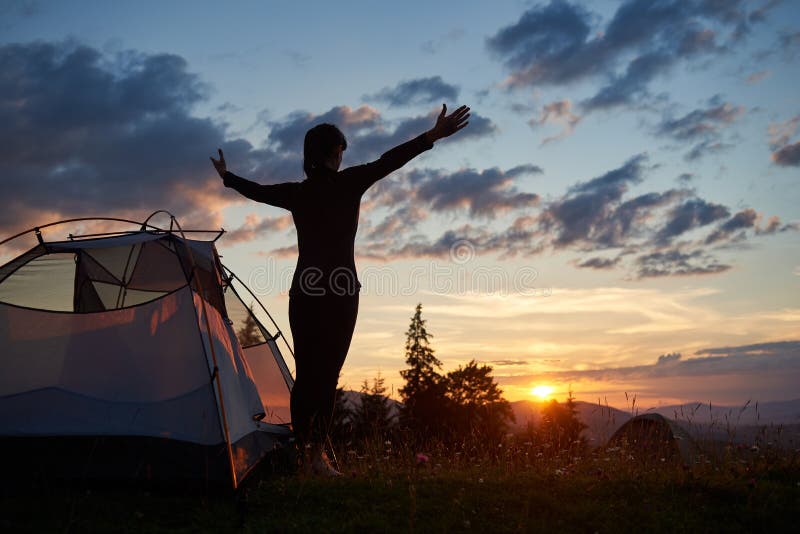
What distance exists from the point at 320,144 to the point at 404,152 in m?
0.84

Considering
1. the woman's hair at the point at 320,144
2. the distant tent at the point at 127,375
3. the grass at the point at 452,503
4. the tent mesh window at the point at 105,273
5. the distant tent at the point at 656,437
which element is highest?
the woman's hair at the point at 320,144

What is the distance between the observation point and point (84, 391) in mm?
6480

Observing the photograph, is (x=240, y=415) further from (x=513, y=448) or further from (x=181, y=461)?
(x=513, y=448)

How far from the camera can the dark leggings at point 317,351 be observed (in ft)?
20.6

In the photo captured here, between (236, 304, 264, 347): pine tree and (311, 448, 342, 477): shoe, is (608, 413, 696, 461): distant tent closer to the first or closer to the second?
(311, 448, 342, 477): shoe

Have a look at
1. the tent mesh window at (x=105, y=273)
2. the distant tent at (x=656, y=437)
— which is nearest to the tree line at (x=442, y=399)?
the distant tent at (x=656, y=437)

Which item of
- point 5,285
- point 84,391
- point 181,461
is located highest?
point 5,285

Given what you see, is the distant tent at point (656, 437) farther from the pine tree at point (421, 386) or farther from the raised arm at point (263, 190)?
the pine tree at point (421, 386)

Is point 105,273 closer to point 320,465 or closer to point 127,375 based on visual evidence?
point 127,375

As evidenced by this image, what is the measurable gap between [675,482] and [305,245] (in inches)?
166

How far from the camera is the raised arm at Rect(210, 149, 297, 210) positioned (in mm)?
6652

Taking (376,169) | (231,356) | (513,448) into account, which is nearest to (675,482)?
(513,448)

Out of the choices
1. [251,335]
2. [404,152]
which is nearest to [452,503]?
[404,152]

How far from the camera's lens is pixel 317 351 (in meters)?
6.30
